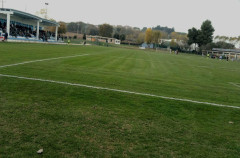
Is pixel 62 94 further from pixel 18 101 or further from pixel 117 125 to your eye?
pixel 117 125

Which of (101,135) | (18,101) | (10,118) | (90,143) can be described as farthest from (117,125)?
(18,101)

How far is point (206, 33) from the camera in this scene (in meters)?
94.9

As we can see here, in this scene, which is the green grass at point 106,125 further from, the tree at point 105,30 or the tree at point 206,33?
the tree at point 105,30

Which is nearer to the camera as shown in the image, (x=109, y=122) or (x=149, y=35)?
(x=109, y=122)

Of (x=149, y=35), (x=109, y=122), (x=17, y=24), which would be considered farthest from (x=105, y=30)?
(x=109, y=122)

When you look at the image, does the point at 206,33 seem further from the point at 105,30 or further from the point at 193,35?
the point at 105,30

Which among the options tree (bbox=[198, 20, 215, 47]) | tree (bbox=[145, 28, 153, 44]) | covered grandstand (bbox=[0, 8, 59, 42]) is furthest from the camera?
tree (bbox=[145, 28, 153, 44])

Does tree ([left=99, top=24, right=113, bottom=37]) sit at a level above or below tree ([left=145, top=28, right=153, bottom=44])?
above

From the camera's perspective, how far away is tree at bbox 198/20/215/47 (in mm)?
94438

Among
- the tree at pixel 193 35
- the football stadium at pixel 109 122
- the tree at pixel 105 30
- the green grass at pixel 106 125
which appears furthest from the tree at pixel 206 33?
the green grass at pixel 106 125

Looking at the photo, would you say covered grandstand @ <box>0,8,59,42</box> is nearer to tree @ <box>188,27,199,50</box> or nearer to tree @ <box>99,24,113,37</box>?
tree @ <box>188,27,199,50</box>

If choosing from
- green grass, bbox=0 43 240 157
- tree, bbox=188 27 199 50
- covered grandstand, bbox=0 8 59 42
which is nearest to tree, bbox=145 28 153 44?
tree, bbox=188 27 199 50

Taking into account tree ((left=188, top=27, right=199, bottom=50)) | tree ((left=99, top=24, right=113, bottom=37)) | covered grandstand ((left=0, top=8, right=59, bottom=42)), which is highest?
tree ((left=99, top=24, right=113, bottom=37))

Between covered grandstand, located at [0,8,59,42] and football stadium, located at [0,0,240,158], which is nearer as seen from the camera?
football stadium, located at [0,0,240,158]
